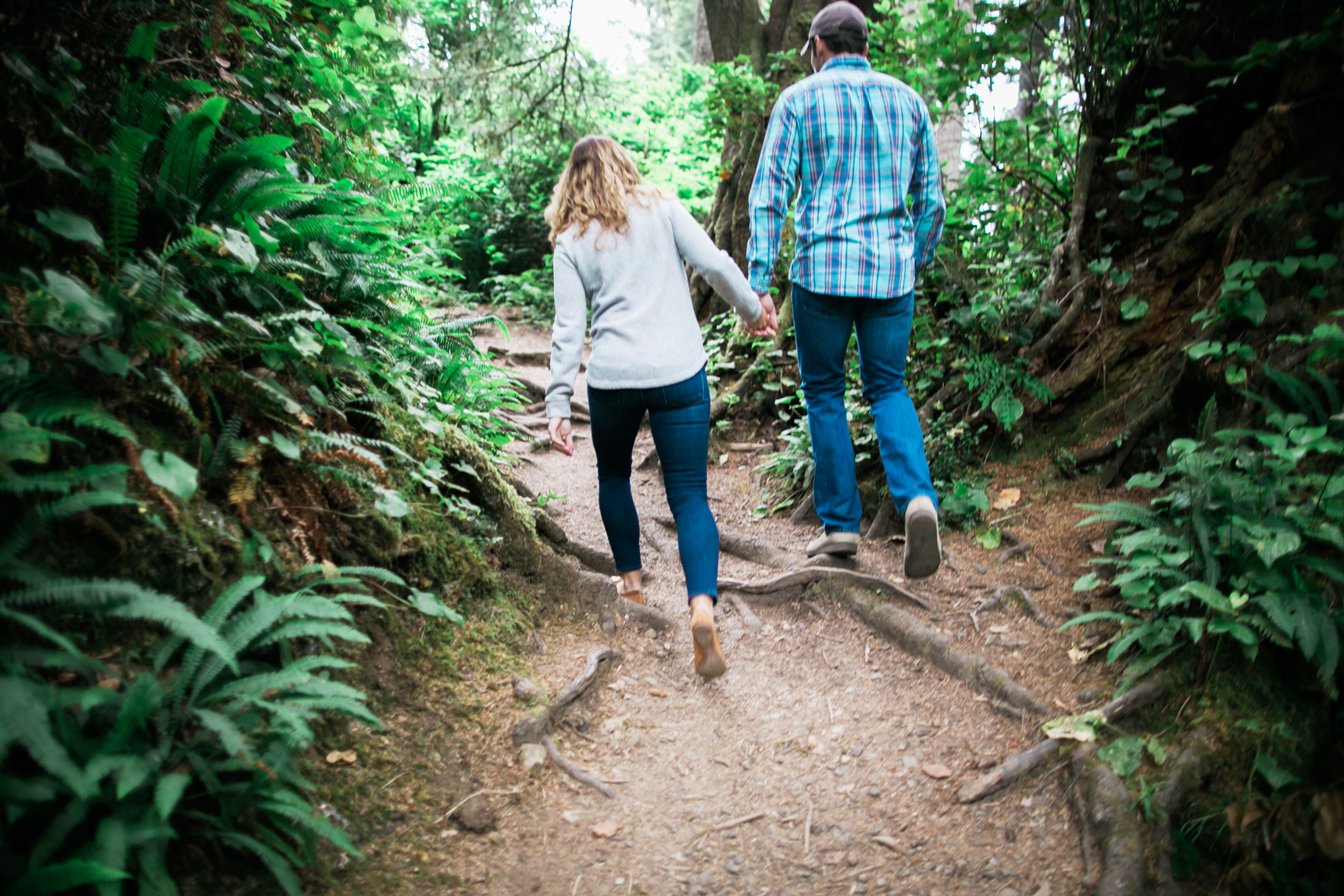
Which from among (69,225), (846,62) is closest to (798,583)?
(846,62)

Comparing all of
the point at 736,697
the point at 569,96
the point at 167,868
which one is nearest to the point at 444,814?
the point at 167,868

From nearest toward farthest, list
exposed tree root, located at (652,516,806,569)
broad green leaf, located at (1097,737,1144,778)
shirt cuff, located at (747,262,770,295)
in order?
broad green leaf, located at (1097,737,1144,778), shirt cuff, located at (747,262,770,295), exposed tree root, located at (652,516,806,569)

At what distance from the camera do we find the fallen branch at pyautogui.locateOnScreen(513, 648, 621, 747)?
3.10 metres

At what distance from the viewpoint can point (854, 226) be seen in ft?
12.5

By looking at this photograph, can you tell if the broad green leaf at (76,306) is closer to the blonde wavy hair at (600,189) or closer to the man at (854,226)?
the blonde wavy hair at (600,189)

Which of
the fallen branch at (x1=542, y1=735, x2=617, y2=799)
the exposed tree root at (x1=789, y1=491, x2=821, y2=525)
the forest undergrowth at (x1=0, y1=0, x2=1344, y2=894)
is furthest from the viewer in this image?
the exposed tree root at (x1=789, y1=491, x2=821, y2=525)

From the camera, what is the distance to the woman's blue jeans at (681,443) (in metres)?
3.46

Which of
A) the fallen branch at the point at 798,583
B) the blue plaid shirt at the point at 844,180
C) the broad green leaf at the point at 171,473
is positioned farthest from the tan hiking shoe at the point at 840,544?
the broad green leaf at the point at 171,473

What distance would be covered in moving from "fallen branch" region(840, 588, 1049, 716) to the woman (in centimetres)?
107

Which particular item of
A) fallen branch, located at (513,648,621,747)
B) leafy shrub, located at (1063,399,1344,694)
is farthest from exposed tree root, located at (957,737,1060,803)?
fallen branch, located at (513,648,621,747)

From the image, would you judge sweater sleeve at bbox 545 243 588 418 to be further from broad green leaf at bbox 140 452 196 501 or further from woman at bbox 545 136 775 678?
broad green leaf at bbox 140 452 196 501

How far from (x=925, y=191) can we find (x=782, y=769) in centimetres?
310

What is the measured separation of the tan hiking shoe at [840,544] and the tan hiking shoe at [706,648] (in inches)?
46.0

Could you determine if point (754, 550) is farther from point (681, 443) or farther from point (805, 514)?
point (681, 443)
